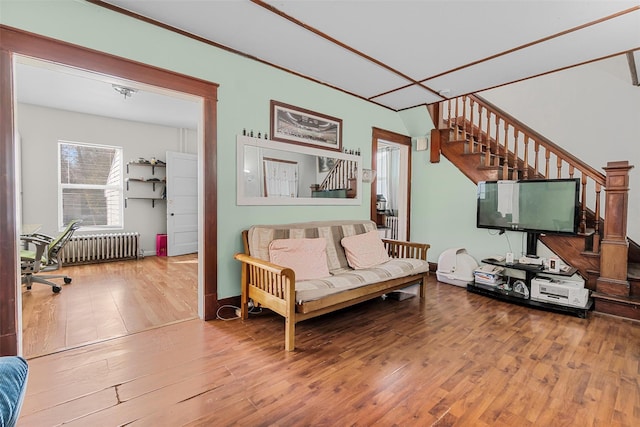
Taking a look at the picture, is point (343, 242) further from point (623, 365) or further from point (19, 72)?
point (19, 72)

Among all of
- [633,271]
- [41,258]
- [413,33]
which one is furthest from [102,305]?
[633,271]

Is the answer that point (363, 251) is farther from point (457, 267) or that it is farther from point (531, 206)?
point (531, 206)

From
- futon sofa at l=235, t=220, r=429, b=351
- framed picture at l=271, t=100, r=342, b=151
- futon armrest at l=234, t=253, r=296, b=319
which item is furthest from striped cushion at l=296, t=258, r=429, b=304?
framed picture at l=271, t=100, r=342, b=151

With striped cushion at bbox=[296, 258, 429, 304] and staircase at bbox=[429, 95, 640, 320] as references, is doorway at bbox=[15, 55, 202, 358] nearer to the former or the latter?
striped cushion at bbox=[296, 258, 429, 304]

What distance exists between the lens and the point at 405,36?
2457mm

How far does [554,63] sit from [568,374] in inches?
109

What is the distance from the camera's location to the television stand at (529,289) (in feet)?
9.61

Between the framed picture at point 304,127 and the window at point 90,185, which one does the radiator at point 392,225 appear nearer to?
the framed picture at point 304,127

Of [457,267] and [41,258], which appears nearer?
[41,258]

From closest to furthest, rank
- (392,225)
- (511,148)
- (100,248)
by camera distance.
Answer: (511,148), (100,248), (392,225)

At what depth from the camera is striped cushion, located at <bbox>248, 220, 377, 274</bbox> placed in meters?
2.75

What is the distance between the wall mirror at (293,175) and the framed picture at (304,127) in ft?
0.28

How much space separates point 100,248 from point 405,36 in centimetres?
554

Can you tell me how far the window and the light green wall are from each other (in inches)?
148
